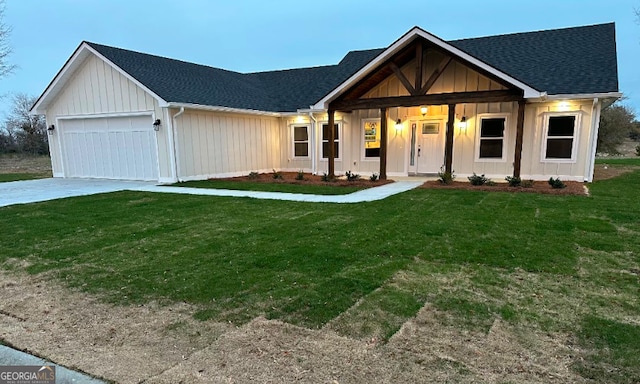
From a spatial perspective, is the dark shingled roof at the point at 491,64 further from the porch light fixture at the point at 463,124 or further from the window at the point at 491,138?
the porch light fixture at the point at 463,124

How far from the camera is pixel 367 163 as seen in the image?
1453 cm

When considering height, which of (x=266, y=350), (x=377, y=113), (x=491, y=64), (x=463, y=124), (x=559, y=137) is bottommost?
(x=266, y=350)

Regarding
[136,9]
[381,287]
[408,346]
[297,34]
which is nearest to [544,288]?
[381,287]

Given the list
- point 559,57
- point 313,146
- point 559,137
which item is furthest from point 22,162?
point 559,57

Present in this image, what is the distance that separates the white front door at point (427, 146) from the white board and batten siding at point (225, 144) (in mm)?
6080

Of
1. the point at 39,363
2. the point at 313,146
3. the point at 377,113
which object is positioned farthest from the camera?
the point at 313,146

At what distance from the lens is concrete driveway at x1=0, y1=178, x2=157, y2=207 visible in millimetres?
9773

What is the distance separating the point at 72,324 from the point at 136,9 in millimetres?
54228

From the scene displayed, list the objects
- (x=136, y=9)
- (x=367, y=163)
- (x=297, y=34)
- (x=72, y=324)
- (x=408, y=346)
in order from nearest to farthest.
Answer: (x=408, y=346) < (x=72, y=324) < (x=367, y=163) < (x=136, y=9) < (x=297, y=34)

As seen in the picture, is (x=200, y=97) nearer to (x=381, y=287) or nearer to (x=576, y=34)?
(x=381, y=287)

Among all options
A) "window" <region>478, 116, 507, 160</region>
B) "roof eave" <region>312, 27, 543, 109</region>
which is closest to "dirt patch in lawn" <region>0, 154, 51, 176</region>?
"roof eave" <region>312, 27, 543, 109</region>

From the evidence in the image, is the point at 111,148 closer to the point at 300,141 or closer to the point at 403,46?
the point at 300,141

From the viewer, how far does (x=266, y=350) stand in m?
2.62

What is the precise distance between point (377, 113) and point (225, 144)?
5906mm
